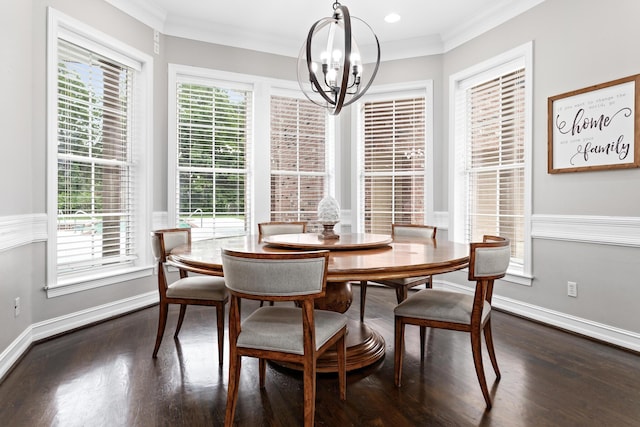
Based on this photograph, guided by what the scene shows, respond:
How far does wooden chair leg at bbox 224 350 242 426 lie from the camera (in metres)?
1.67

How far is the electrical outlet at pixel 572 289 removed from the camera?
3.00 m

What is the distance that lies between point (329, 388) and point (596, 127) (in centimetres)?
272

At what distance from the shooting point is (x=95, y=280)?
3.23m

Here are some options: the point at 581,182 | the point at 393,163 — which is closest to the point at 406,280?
the point at 581,182

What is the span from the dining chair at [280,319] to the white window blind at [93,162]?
86.0 inches

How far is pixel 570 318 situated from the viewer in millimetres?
3029

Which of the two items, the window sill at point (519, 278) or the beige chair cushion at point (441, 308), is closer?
→ the beige chair cushion at point (441, 308)

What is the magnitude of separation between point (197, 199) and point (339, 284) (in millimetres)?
2270

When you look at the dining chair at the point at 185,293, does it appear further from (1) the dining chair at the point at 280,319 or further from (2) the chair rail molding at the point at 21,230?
(2) the chair rail molding at the point at 21,230

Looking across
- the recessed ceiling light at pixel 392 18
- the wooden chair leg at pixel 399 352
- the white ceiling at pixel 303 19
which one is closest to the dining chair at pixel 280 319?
the wooden chair leg at pixel 399 352

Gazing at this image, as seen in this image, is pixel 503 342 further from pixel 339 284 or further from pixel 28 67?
pixel 28 67

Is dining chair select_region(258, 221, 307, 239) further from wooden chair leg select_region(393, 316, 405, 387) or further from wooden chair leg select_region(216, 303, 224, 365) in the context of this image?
wooden chair leg select_region(393, 316, 405, 387)

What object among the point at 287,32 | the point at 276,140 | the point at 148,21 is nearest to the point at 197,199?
the point at 276,140

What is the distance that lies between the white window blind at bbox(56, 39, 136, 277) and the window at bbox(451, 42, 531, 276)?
3464mm
